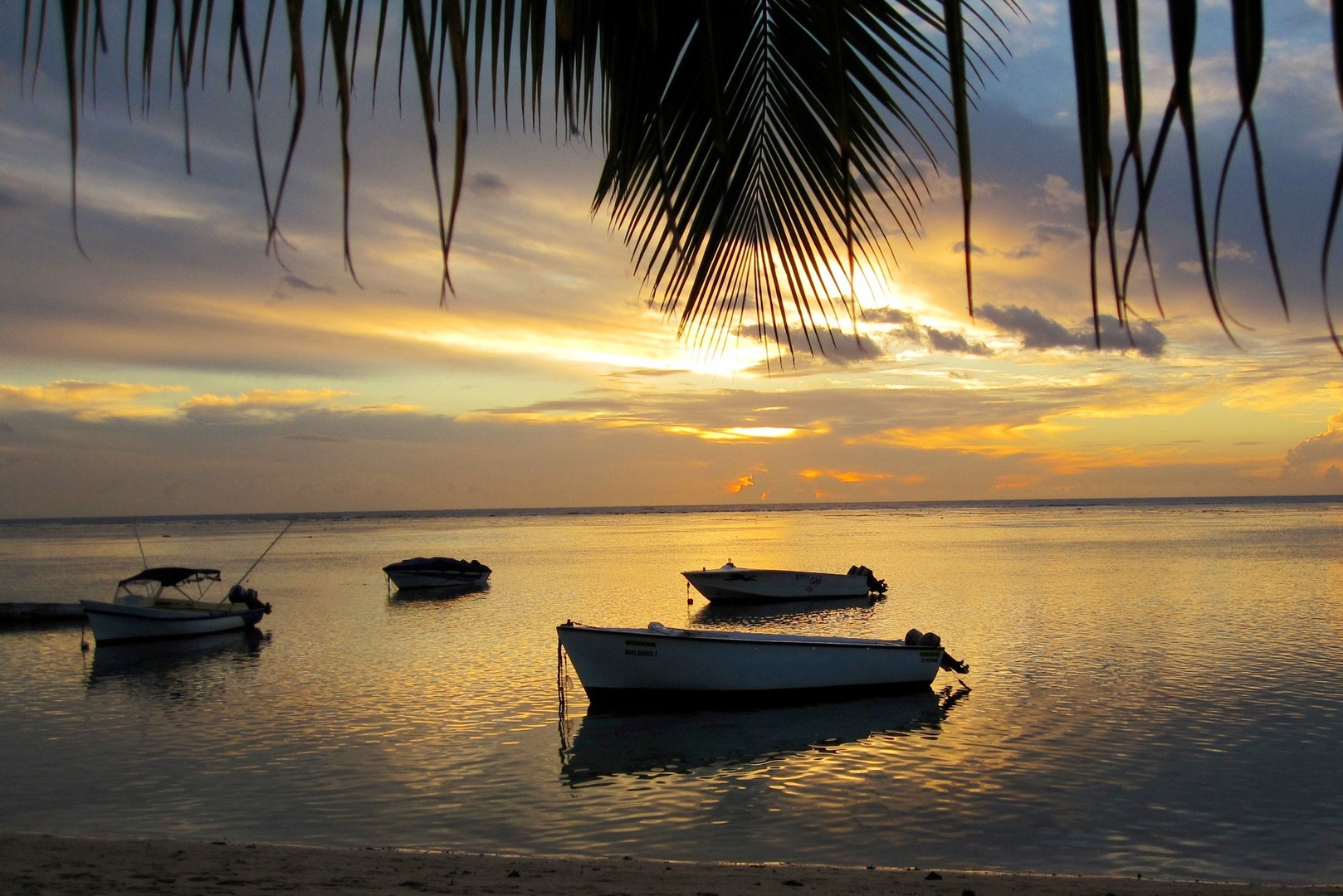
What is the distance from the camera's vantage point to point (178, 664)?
28.6 m

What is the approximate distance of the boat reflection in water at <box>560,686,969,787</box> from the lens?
54.8 ft

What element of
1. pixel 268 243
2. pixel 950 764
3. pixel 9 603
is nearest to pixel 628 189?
pixel 268 243

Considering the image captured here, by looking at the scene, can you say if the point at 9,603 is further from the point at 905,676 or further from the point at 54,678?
the point at 905,676

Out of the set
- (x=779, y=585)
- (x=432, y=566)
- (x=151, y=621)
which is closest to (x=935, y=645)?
(x=779, y=585)

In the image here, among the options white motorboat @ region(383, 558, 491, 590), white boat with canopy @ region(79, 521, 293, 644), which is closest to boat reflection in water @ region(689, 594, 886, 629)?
white motorboat @ region(383, 558, 491, 590)

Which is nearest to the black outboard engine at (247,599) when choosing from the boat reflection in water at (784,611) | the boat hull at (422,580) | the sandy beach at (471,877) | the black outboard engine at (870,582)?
the boat hull at (422,580)

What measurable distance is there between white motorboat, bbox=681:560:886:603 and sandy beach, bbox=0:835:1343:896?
32.4m

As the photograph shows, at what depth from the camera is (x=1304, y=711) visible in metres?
19.2

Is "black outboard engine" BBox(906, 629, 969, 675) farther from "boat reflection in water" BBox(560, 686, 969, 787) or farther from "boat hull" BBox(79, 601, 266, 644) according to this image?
"boat hull" BBox(79, 601, 266, 644)

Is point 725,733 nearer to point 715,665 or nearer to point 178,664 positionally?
point 715,665

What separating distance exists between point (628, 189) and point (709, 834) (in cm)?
1197

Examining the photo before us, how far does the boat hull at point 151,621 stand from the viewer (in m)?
30.6

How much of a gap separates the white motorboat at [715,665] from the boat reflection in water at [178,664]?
9.83m

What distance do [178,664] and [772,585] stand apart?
24215 mm
